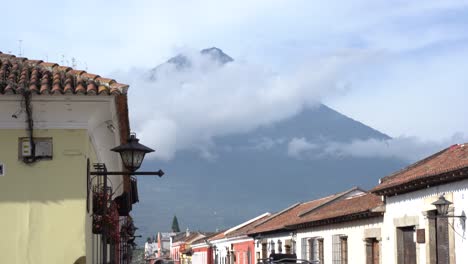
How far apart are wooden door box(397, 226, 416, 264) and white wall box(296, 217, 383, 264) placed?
133 cm

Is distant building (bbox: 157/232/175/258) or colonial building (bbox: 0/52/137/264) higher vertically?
colonial building (bbox: 0/52/137/264)

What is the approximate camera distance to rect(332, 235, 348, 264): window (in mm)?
23031

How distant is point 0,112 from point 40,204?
1.34m

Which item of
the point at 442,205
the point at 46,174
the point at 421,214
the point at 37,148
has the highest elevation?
the point at 37,148

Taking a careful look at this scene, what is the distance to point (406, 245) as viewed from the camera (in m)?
18.3

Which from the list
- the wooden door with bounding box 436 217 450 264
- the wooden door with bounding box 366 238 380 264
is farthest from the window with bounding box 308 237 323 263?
the wooden door with bounding box 436 217 450 264

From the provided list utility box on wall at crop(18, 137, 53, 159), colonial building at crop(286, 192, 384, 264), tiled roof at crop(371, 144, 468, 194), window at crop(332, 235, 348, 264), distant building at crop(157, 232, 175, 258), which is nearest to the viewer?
utility box on wall at crop(18, 137, 53, 159)

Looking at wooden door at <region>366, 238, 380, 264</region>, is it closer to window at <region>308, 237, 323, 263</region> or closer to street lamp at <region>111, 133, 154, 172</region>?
window at <region>308, 237, 323, 263</region>

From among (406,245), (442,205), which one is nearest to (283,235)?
(406,245)

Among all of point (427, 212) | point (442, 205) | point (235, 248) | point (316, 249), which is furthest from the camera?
point (235, 248)

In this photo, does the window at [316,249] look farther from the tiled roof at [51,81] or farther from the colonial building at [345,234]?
the tiled roof at [51,81]

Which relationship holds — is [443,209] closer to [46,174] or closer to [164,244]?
[46,174]

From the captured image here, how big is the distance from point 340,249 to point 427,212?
7.46m

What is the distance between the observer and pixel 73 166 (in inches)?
422
